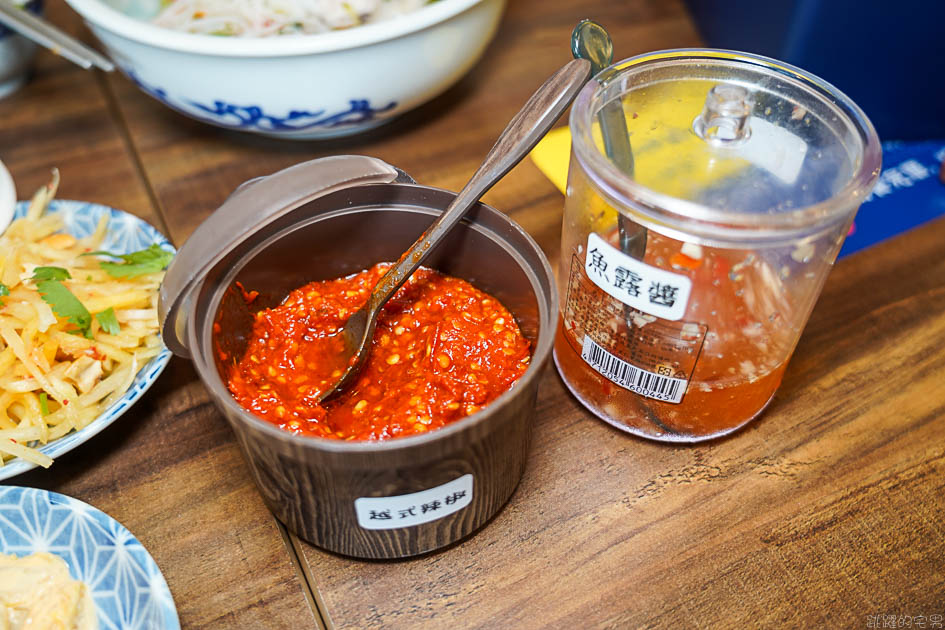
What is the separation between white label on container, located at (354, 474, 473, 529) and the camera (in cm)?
71

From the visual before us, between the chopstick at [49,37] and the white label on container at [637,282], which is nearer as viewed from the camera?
the white label on container at [637,282]

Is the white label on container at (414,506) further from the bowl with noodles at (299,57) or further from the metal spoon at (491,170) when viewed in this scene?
the bowl with noodles at (299,57)

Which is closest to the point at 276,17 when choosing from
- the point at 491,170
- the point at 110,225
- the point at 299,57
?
the point at 299,57

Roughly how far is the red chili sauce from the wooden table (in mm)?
129

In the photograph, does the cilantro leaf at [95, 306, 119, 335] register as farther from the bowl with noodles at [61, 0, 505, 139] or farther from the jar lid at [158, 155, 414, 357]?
the bowl with noodles at [61, 0, 505, 139]

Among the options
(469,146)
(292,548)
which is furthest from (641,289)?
(469,146)

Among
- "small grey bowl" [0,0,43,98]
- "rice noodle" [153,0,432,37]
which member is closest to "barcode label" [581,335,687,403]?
"rice noodle" [153,0,432,37]

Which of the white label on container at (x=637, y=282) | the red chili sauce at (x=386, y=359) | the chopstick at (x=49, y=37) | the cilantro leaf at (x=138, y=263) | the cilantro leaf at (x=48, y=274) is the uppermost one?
the white label on container at (x=637, y=282)

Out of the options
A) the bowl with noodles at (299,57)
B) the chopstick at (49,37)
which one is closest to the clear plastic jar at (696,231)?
the bowl with noodles at (299,57)

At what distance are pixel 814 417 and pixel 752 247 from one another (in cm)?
34

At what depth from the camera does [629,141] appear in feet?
2.85

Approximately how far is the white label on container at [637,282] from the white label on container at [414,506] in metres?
0.24

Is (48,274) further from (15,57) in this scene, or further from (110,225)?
(15,57)

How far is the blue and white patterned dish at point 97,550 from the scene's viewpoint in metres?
0.71
